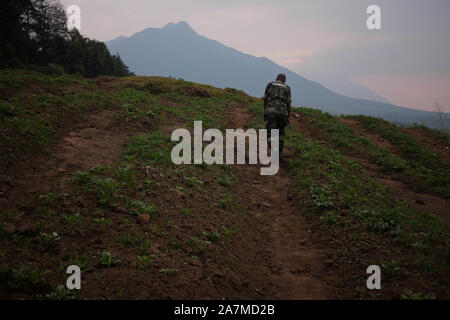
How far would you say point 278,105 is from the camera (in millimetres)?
11766

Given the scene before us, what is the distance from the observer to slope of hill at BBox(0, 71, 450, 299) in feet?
15.2

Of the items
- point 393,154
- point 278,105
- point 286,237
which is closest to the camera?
point 286,237

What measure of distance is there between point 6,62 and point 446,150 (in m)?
50.4

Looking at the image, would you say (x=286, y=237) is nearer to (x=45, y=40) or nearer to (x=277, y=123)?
(x=277, y=123)

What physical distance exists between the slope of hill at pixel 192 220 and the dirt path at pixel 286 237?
0.04m

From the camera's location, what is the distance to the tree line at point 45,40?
44781 millimetres

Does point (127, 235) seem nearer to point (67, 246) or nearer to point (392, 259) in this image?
point (67, 246)

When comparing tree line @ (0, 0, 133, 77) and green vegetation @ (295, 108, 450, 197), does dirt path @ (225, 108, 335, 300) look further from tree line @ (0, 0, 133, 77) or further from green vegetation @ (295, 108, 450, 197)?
tree line @ (0, 0, 133, 77)

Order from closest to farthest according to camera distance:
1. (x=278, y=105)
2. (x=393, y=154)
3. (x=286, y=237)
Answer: (x=286, y=237) < (x=278, y=105) < (x=393, y=154)
